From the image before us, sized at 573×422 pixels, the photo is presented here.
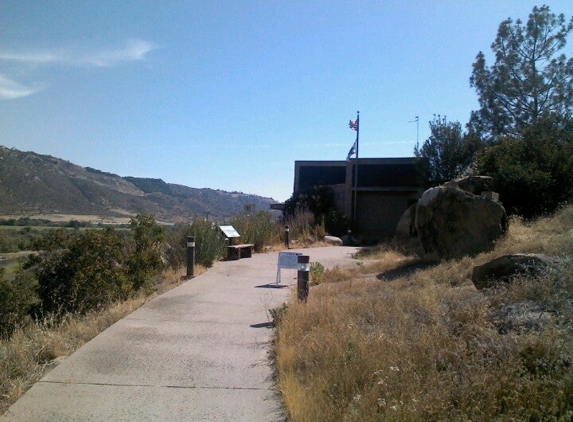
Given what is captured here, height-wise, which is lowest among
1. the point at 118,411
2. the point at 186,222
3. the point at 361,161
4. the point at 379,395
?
the point at 118,411

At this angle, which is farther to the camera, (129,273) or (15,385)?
(129,273)

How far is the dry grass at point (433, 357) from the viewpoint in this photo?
461 centimetres

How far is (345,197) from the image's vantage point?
3541 cm

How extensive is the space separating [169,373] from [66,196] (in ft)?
87.7

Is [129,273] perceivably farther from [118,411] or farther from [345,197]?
[345,197]

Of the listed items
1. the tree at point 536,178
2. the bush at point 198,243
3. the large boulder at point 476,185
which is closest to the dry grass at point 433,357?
the bush at point 198,243

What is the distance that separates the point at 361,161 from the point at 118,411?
31622 mm

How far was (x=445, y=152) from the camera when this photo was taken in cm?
3180

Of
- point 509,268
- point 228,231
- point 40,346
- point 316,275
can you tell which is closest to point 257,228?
point 228,231

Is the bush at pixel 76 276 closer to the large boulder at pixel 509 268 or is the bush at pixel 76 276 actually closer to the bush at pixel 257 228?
the large boulder at pixel 509 268

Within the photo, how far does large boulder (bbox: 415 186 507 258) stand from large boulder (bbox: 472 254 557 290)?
475cm

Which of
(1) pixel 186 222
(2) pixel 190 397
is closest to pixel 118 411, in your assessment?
(2) pixel 190 397

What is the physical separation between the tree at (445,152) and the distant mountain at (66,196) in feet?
33.6

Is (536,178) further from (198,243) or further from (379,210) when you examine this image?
(379,210)
